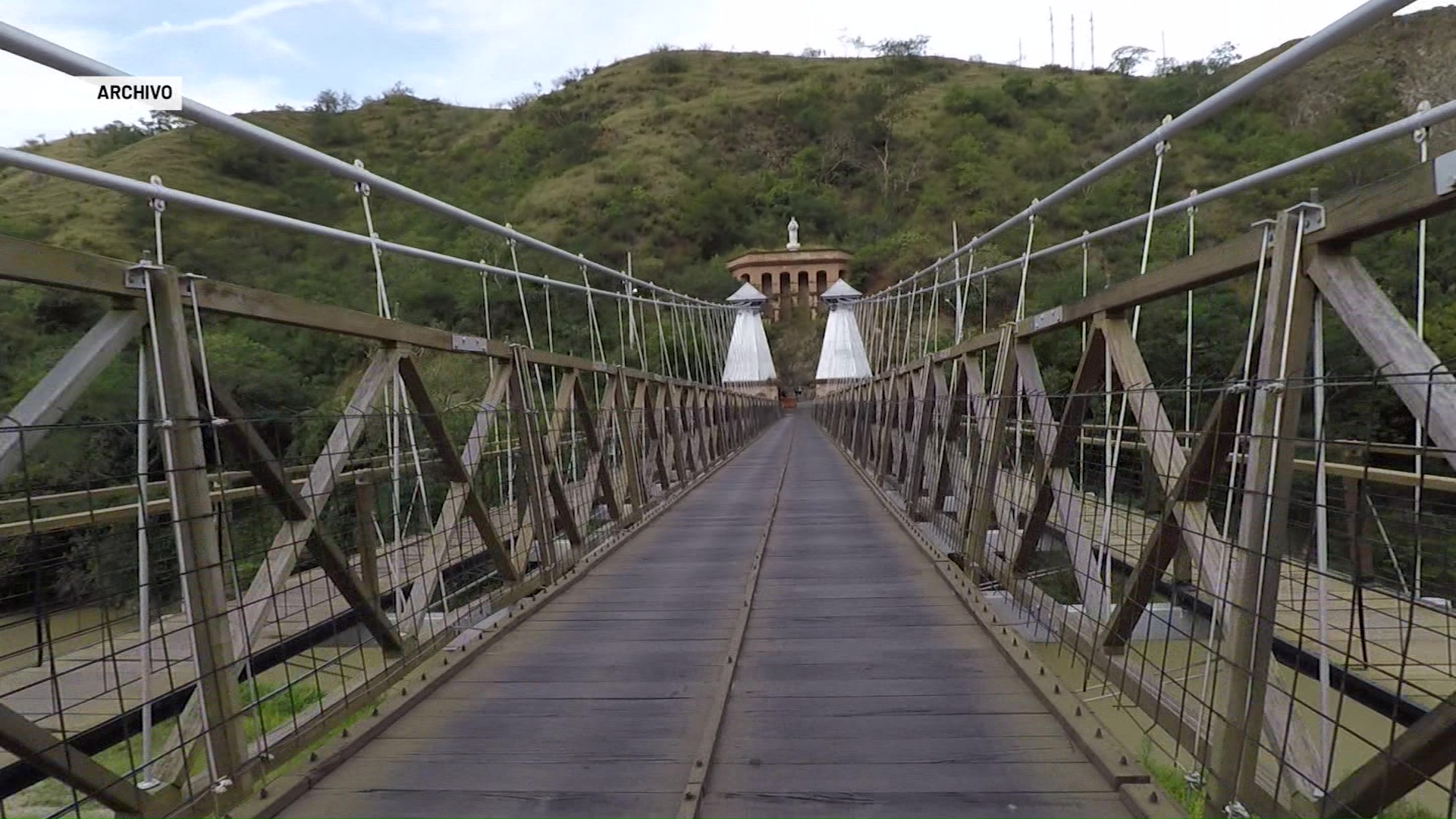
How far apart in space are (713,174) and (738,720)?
43726 millimetres

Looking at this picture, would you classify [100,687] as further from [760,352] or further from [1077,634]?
[760,352]

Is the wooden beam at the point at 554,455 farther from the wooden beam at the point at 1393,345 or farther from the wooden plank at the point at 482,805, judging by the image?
the wooden beam at the point at 1393,345

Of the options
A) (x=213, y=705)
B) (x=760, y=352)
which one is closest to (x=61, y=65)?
(x=213, y=705)

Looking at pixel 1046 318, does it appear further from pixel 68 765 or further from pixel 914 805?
pixel 68 765

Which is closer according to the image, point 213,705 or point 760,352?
point 213,705

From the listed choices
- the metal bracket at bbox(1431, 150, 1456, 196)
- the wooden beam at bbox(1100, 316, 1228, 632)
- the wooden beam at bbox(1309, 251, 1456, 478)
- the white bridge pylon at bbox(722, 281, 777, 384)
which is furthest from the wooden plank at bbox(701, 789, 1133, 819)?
the white bridge pylon at bbox(722, 281, 777, 384)

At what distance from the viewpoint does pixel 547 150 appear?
4947 centimetres

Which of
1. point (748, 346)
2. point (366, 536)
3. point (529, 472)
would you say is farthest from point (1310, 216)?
point (748, 346)

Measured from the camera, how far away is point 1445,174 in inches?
38.1

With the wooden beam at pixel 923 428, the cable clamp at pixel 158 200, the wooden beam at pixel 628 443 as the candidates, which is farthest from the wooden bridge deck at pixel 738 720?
the wooden beam at pixel 628 443

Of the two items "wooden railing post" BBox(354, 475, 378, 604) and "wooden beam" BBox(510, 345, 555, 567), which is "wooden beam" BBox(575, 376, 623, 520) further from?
"wooden railing post" BBox(354, 475, 378, 604)

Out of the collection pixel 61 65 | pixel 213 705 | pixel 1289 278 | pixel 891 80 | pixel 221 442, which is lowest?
pixel 213 705

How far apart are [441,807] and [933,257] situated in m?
28.5

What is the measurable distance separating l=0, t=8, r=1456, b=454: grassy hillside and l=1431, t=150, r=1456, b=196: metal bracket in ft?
20.6
